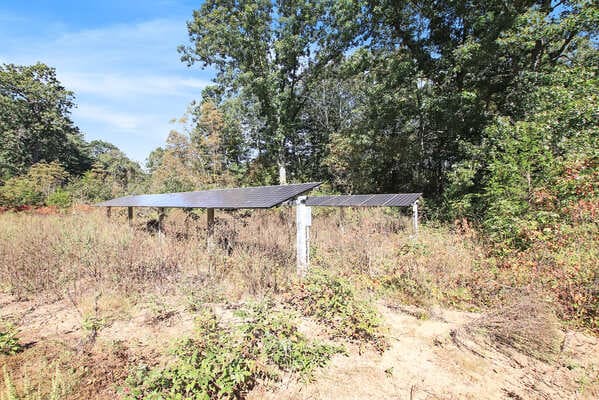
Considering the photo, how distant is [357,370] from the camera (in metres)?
2.71

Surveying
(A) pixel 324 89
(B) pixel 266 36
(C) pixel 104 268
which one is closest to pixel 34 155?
(B) pixel 266 36

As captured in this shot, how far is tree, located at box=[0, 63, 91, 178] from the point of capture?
24.2 m

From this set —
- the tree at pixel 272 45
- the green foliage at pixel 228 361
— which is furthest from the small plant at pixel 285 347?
the tree at pixel 272 45

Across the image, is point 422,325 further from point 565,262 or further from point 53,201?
point 53,201

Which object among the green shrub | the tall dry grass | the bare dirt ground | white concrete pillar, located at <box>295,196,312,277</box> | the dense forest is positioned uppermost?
the dense forest

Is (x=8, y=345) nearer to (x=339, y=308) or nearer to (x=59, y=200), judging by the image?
(x=339, y=308)

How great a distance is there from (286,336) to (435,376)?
155 cm

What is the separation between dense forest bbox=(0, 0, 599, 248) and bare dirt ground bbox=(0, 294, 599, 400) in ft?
10.1

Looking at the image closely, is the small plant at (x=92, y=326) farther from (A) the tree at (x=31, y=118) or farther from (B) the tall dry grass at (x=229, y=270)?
(A) the tree at (x=31, y=118)

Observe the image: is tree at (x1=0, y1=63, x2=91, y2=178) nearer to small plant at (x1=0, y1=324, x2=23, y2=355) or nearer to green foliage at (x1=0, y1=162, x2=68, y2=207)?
green foliage at (x1=0, y1=162, x2=68, y2=207)

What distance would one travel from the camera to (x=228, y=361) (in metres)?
2.30

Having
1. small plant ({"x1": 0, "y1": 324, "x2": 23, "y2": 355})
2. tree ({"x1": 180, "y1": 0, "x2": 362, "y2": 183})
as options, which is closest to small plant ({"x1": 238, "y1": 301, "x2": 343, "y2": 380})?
small plant ({"x1": 0, "y1": 324, "x2": 23, "y2": 355})

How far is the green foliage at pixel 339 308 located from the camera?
10.7 feet

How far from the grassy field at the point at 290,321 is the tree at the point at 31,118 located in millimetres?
27853
